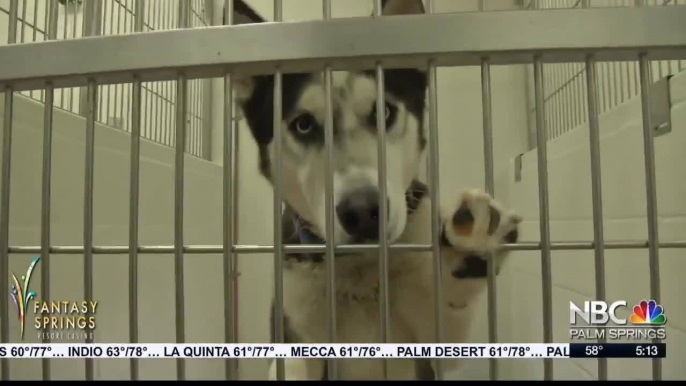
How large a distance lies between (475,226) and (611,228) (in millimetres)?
401

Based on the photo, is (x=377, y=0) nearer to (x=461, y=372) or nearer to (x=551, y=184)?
(x=461, y=372)

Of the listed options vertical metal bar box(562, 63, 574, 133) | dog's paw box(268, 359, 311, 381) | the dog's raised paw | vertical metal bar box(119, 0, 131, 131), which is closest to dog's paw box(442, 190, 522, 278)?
the dog's raised paw

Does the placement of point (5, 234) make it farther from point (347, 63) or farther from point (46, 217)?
point (347, 63)

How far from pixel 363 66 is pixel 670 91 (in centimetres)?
44

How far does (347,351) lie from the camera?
15.6 inches

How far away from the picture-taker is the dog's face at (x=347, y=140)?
1.89 feet

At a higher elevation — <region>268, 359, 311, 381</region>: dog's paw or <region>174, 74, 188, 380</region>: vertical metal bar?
<region>174, 74, 188, 380</region>: vertical metal bar

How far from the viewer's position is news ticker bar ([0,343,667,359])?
0.37 meters

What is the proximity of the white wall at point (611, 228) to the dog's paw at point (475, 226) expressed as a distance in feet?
0.64

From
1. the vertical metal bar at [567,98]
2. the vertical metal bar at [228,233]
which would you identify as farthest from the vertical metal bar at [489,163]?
the vertical metal bar at [567,98]

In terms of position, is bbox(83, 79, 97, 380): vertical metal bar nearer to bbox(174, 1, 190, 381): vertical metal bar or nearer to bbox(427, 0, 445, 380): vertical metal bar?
bbox(174, 1, 190, 381): vertical metal bar

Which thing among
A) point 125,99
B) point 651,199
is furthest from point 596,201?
point 125,99

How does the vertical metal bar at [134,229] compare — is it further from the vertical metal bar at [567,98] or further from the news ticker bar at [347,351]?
the vertical metal bar at [567,98]

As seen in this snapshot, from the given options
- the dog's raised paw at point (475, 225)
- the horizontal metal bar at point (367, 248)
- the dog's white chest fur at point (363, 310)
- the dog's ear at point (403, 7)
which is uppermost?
the dog's ear at point (403, 7)
